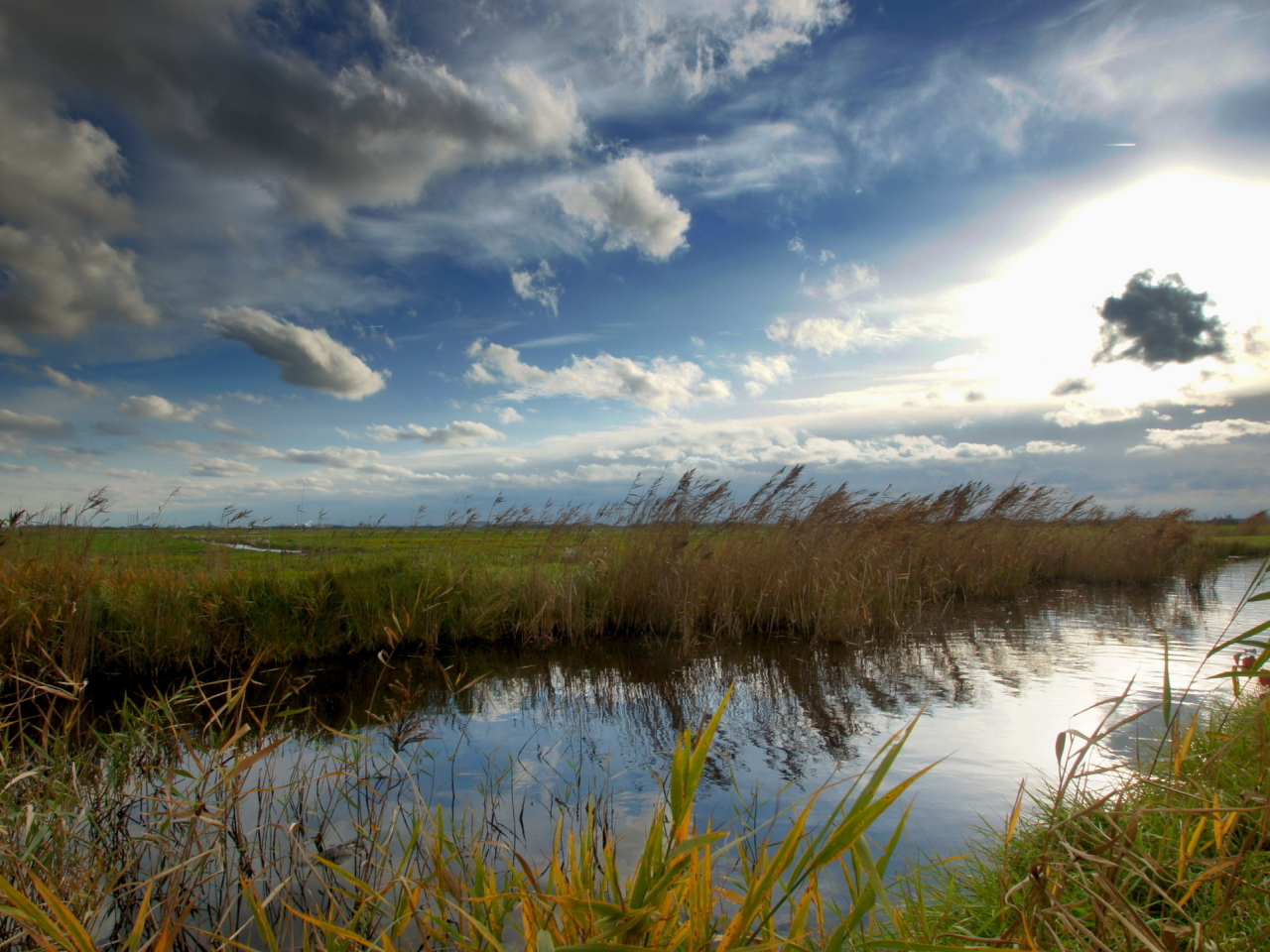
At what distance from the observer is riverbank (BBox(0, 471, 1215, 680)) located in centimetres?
725

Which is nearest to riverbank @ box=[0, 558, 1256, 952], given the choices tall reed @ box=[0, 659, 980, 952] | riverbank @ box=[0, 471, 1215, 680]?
tall reed @ box=[0, 659, 980, 952]

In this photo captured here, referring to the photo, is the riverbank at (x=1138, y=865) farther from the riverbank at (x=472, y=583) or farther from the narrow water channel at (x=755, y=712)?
the riverbank at (x=472, y=583)

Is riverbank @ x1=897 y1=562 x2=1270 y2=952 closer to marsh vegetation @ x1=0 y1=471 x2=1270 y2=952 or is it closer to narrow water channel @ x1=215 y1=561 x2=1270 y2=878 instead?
marsh vegetation @ x1=0 y1=471 x2=1270 y2=952

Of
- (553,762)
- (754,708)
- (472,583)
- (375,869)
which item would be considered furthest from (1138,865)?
(472,583)

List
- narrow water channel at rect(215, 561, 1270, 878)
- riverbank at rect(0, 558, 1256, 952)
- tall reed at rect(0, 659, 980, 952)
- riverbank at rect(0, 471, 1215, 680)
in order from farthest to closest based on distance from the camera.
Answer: riverbank at rect(0, 471, 1215, 680), narrow water channel at rect(215, 561, 1270, 878), riverbank at rect(0, 558, 1256, 952), tall reed at rect(0, 659, 980, 952)

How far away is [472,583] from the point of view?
8.99 metres

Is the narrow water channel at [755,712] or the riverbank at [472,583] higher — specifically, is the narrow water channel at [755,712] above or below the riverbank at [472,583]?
below

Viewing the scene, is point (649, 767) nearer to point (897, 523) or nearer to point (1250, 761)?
point (1250, 761)

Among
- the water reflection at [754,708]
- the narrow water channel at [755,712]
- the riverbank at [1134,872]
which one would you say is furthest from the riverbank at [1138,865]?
the narrow water channel at [755,712]

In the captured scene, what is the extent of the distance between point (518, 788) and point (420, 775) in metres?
0.73

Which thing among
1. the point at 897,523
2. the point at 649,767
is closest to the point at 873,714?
the point at 649,767

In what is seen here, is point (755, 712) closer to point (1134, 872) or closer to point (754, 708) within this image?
point (754, 708)

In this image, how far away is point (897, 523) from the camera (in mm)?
10812

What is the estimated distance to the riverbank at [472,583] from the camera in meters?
7.25
